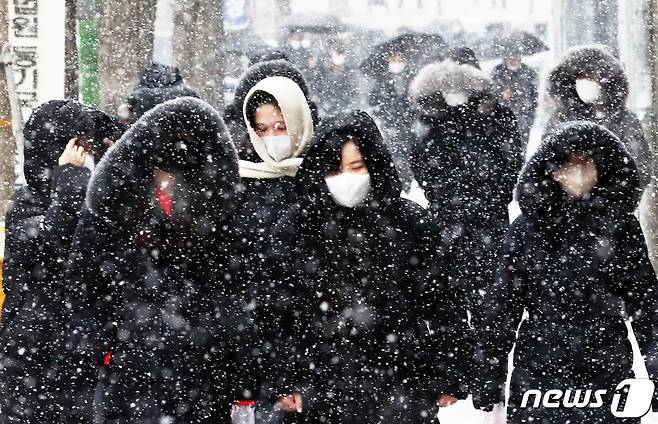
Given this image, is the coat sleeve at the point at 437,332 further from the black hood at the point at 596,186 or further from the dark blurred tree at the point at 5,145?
the dark blurred tree at the point at 5,145

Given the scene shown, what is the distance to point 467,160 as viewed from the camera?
26.7 ft

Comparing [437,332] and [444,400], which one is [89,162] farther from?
[444,400]

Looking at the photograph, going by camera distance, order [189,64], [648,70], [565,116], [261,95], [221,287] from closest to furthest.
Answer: [221,287] → [261,95] → [565,116] → [648,70] → [189,64]

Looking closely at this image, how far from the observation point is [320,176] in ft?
17.2

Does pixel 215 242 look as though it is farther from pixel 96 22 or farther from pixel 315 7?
pixel 315 7

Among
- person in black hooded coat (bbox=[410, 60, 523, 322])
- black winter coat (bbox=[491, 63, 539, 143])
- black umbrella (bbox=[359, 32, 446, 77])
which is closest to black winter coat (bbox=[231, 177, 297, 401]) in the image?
person in black hooded coat (bbox=[410, 60, 523, 322])

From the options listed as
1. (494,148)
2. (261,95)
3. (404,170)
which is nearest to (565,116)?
(494,148)

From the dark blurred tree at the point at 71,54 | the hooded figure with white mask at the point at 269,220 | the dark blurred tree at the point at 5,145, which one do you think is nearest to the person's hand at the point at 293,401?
the hooded figure with white mask at the point at 269,220

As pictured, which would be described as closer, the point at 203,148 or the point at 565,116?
the point at 203,148

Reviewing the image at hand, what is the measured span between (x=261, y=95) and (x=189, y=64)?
485 cm

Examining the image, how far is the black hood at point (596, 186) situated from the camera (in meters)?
5.48

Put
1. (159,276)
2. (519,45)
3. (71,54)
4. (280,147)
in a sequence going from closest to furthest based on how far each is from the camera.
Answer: (159,276)
(280,147)
(71,54)
(519,45)

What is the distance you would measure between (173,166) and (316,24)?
17.5 m

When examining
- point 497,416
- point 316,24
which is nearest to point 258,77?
point 497,416
